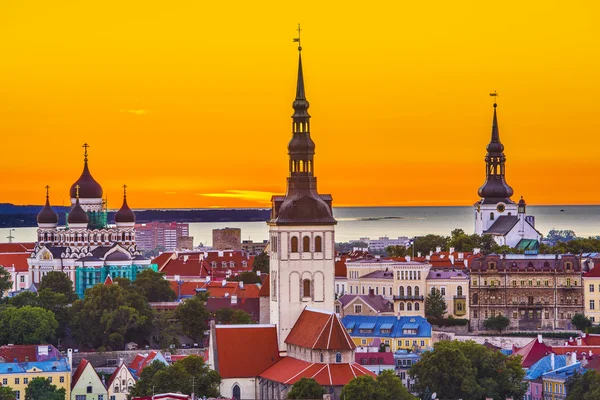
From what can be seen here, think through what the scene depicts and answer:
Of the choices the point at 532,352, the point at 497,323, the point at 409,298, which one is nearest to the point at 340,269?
the point at 409,298

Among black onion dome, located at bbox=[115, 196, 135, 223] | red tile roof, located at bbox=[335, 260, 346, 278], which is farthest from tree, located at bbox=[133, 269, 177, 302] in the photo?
black onion dome, located at bbox=[115, 196, 135, 223]

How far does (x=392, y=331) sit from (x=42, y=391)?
25762mm

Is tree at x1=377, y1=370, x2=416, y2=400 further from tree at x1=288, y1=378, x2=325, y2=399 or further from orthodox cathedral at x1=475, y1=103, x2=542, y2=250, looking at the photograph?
orthodox cathedral at x1=475, y1=103, x2=542, y2=250

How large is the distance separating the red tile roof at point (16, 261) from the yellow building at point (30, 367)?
184 feet

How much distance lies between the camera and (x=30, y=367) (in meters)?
88.1

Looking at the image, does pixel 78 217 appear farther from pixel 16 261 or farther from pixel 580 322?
pixel 580 322

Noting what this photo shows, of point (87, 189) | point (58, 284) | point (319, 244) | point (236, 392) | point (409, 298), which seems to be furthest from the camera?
point (87, 189)

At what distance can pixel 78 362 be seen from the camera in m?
94.4

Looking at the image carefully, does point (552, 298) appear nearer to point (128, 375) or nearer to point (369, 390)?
point (128, 375)

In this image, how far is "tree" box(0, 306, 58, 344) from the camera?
96.9 metres

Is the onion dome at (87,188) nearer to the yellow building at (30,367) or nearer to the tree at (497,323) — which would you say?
the tree at (497,323)

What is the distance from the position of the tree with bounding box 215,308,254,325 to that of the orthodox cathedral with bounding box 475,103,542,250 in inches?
1922

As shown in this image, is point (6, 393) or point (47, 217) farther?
point (47, 217)

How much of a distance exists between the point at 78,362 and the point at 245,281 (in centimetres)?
3430
